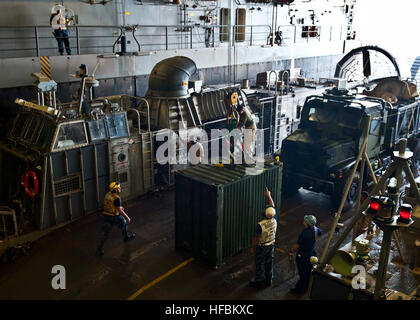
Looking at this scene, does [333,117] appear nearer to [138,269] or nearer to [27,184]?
[138,269]

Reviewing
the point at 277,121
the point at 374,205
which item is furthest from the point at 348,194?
the point at 374,205

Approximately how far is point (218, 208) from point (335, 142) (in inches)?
201

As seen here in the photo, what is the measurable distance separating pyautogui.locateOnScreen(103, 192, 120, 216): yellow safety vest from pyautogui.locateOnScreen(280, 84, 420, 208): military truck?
5.55 m

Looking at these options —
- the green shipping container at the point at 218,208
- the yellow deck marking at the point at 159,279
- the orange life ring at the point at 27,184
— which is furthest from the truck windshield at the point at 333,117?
the orange life ring at the point at 27,184

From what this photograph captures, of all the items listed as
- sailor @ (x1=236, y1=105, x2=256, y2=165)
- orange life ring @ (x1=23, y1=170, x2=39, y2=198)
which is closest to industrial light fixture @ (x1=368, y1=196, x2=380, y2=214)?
sailor @ (x1=236, y1=105, x2=256, y2=165)

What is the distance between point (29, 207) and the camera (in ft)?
35.3

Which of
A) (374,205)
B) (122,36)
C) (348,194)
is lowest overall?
(348,194)

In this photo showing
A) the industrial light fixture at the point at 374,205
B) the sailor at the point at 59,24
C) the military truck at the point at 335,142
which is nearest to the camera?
the industrial light fixture at the point at 374,205

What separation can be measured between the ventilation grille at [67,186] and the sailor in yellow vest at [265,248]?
513 cm

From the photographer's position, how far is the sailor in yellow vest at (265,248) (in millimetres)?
7898

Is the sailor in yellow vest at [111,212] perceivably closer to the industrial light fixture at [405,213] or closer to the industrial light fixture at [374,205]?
the industrial light fixture at [374,205]

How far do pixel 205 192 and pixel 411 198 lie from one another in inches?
158

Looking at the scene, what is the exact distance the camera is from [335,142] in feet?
39.7

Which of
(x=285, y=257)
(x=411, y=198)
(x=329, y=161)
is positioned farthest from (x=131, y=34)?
(x=411, y=198)
